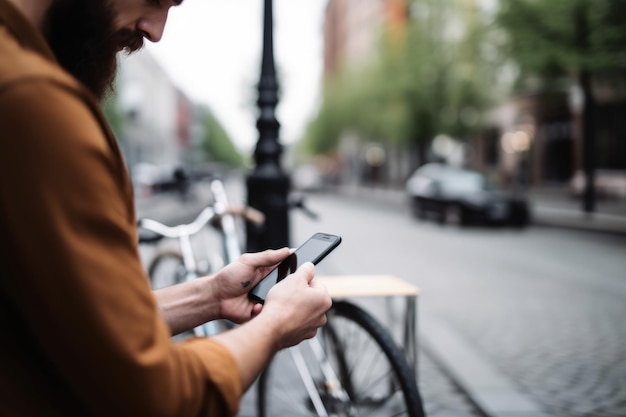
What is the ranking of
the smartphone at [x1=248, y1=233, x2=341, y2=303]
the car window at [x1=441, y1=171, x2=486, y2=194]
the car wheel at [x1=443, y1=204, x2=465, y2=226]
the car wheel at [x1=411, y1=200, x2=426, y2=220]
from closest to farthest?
the smartphone at [x1=248, y1=233, x2=341, y2=303] < the car wheel at [x1=443, y1=204, x2=465, y2=226] < the car window at [x1=441, y1=171, x2=486, y2=194] < the car wheel at [x1=411, y1=200, x2=426, y2=220]

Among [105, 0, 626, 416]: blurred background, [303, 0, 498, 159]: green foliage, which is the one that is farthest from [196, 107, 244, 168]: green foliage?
[303, 0, 498, 159]: green foliage

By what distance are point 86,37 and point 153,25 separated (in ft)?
0.49

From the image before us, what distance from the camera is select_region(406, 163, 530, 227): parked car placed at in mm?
16312

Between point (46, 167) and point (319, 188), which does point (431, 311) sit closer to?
point (46, 167)

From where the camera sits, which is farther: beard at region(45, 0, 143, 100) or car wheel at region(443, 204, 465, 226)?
car wheel at region(443, 204, 465, 226)

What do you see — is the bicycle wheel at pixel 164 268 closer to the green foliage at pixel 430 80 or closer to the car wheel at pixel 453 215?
the car wheel at pixel 453 215

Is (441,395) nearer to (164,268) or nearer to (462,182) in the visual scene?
(164,268)

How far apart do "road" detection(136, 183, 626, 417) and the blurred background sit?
0.8 inches

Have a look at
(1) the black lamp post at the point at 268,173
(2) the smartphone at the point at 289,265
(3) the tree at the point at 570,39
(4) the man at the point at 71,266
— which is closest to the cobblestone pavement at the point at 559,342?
(1) the black lamp post at the point at 268,173

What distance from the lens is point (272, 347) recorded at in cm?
106

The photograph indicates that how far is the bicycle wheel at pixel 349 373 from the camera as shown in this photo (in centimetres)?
217

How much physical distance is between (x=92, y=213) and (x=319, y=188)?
4258cm

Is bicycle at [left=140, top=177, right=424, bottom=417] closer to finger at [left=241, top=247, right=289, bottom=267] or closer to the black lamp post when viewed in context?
the black lamp post

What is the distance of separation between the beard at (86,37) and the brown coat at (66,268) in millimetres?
103
